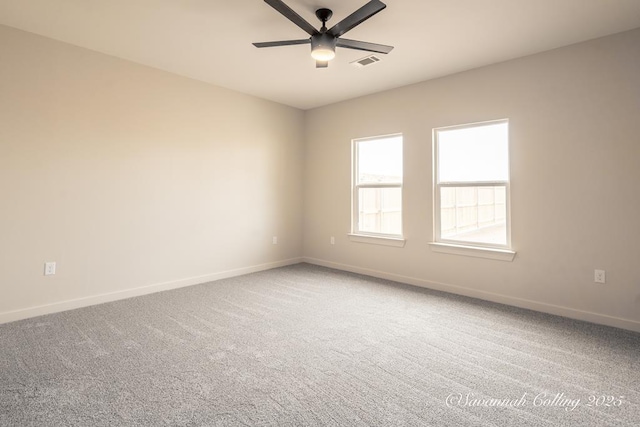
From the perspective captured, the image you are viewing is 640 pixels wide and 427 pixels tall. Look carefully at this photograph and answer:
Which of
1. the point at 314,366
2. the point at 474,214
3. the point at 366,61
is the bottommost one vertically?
the point at 314,366

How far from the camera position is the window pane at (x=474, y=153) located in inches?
143

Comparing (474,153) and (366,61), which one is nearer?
(366,61)

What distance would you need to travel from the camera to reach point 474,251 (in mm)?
3730

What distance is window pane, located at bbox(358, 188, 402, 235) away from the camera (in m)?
4.56

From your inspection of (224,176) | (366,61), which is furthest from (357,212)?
(366,61)

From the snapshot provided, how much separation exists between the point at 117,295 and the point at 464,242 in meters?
4.02

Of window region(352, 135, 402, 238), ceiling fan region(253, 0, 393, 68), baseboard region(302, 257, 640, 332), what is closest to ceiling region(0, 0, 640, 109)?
ceiling fan region(253, 0, 393, 68)

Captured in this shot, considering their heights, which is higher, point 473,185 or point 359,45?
point 359,45

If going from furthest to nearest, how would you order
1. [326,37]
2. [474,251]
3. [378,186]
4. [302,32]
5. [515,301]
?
1. [378,186]
2. [474,251]
3. [515,301]
4. [302,32]
5. [326,37]

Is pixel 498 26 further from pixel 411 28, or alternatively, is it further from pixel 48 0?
pixel 48 0

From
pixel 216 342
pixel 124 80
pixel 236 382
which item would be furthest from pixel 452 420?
pixel 124 80

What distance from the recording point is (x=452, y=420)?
5.51ft

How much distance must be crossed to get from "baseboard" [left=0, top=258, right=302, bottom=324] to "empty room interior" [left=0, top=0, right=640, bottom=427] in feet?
0.10

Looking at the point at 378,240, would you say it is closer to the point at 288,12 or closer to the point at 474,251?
the point at 474,251
